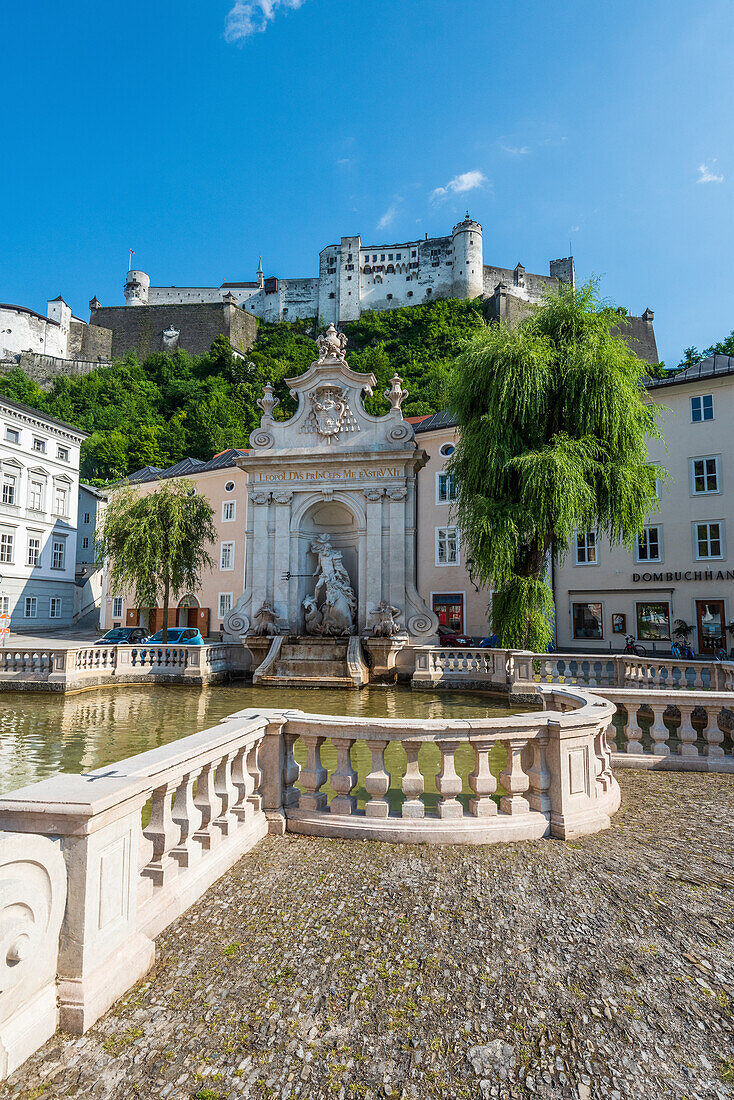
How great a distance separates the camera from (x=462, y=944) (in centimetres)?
317

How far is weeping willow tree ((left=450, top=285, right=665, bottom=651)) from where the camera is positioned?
13672mm

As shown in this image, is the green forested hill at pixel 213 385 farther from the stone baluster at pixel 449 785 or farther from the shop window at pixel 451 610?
the stone baluster at pixel 449 785

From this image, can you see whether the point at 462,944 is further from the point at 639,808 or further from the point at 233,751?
the point at 639,808

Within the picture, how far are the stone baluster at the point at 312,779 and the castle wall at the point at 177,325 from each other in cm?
8420

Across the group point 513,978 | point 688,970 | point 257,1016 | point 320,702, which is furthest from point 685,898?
point 320,702

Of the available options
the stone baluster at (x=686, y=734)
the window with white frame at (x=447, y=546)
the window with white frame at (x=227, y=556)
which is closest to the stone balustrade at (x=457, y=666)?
the stone baluster at (x=686, y=734)

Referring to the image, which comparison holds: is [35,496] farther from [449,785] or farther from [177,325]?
[177,325]

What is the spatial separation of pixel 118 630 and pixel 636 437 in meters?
21.4

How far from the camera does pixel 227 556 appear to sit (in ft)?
114

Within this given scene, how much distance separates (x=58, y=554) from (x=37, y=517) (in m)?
2.95

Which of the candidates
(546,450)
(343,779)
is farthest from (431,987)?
(546,450)

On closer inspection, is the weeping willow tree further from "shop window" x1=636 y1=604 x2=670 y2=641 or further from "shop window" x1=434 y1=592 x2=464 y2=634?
"shop window" x1=434 y1=592 x2=464 y2=634

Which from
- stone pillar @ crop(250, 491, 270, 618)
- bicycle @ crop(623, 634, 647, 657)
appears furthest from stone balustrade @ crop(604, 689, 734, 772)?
bicycle @ crop(623, 634, 647, 657)

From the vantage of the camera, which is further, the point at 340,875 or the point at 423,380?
the point at 423,380
